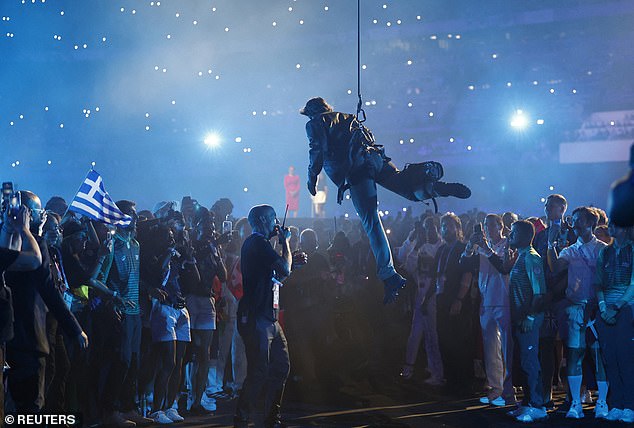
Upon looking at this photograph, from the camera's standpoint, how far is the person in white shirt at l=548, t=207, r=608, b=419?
29.2 ft

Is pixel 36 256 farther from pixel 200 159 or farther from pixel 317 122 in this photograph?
pixel 200 159

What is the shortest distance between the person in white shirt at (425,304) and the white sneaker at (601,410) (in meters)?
2.77

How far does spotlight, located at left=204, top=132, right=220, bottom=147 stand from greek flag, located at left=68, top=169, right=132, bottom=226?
23.1 meters

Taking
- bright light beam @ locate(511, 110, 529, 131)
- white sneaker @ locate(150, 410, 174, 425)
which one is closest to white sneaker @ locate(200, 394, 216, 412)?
white sneaker @ locate(150, 410, 174, 425)

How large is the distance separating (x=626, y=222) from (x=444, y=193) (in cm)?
411

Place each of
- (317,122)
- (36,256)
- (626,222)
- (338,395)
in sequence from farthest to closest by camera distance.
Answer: (338,395), (317,122), (36,256), (626,222)

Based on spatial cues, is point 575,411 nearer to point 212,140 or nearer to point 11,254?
point 11,254

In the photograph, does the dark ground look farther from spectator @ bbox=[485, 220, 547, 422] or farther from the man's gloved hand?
the man's gloved hand

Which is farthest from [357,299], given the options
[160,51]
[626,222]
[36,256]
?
[160,51]

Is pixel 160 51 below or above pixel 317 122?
→ above

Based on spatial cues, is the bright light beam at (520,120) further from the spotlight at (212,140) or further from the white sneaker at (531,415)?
the white sneaker at (531,415)

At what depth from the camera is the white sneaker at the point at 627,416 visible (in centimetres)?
833

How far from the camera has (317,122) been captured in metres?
6.84

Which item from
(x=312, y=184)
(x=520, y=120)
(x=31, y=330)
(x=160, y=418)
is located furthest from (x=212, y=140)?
(x=31, y=330)
